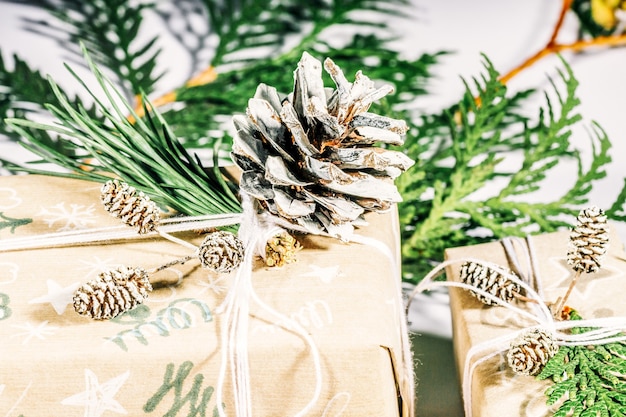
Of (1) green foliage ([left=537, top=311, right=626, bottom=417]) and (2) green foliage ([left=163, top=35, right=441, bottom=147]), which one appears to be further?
(2) green foliage ([left=163, top=35, right=441, bottom=147])

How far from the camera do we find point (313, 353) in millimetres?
543

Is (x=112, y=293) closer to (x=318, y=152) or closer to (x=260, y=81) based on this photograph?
(x=318, y=152)

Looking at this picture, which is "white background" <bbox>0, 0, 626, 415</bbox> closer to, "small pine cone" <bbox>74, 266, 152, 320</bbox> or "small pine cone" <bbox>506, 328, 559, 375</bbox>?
"small pine cone" <bbox>506, 328, 559, 375</bbox>

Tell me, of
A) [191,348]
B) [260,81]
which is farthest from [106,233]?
[260,81]

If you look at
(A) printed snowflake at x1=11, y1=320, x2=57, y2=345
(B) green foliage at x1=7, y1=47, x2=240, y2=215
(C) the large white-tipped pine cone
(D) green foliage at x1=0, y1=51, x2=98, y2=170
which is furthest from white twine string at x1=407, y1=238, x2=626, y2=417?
(D) green foliage at x1=0, y1=51, x2=98, y2=170

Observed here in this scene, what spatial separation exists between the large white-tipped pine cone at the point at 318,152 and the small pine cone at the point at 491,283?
0.39 ft

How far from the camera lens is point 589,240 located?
615mm

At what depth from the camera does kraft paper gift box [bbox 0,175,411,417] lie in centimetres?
54

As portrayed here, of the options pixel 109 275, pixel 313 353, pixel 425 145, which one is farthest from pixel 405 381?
pixel 425 145

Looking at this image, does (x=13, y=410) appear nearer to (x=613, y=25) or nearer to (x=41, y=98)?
(x=41, y=98)

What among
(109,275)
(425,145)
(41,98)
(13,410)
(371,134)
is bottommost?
(13,410)

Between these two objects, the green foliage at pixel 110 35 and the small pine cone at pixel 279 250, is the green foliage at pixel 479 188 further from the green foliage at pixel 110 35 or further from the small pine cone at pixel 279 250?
the green foliage at pixel 110 35

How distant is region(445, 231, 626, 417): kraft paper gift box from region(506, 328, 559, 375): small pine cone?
2cm

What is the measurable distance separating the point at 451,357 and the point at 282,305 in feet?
1.05
